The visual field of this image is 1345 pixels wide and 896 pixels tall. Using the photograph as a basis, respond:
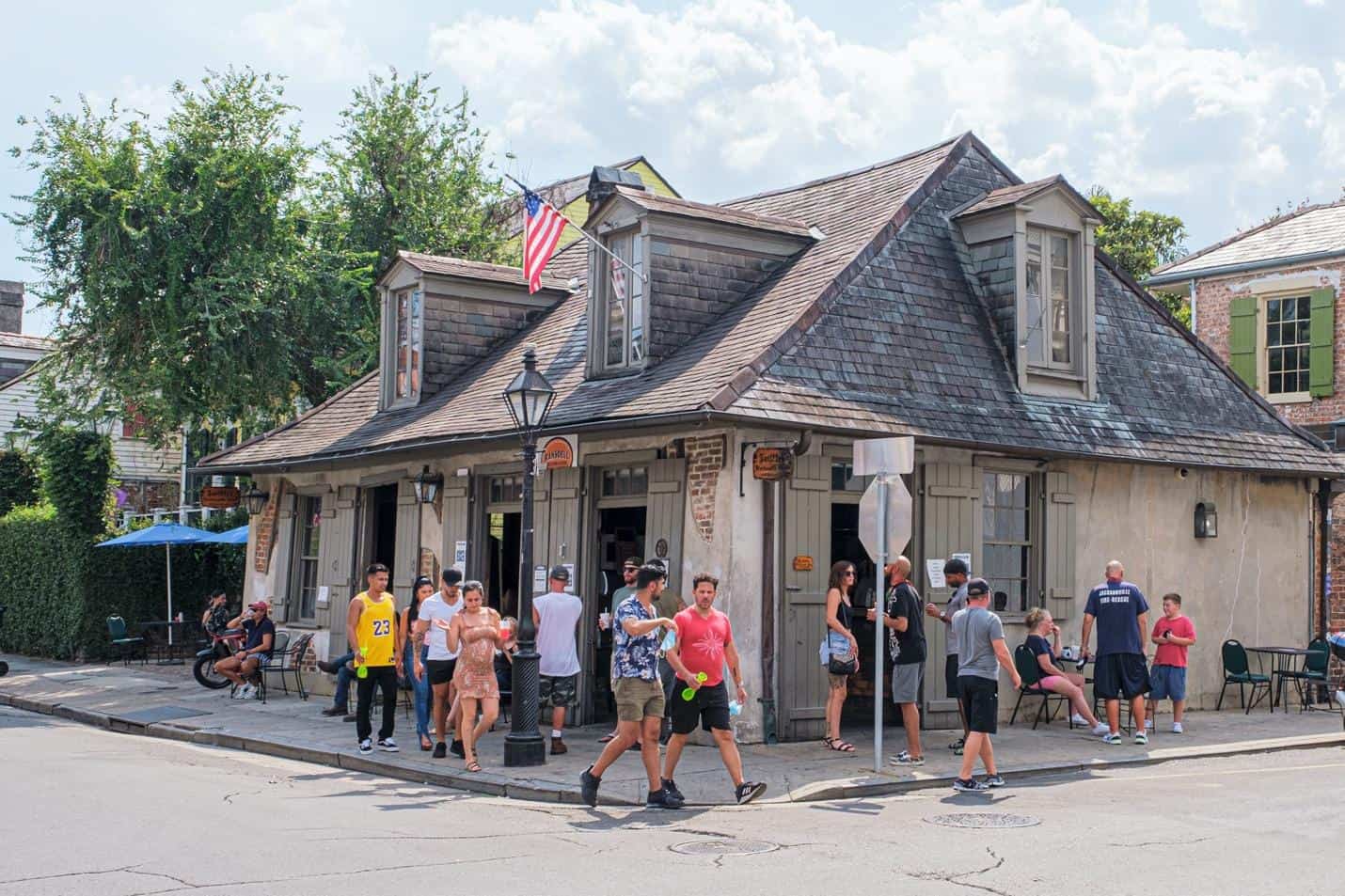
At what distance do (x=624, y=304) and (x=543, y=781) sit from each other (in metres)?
6.27

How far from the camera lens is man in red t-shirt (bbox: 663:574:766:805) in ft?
34.0

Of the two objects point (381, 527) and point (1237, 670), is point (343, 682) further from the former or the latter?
point (1237, 670)

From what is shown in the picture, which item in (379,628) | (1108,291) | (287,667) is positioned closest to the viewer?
(379,628)

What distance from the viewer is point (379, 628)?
13305 millimetres

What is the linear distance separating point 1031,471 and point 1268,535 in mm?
4072

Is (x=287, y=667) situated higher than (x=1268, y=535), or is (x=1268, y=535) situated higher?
(x=1268, y=535)

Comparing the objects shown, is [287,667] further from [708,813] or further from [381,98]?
[381,98]

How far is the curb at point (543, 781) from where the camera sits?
11094mm

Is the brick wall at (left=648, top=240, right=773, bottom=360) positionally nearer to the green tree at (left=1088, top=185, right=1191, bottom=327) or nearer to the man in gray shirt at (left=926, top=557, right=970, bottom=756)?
the man in gray shirt at (left=926, top=557, right=970, bottom=756)

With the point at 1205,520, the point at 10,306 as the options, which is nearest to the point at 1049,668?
the point at 1205,520

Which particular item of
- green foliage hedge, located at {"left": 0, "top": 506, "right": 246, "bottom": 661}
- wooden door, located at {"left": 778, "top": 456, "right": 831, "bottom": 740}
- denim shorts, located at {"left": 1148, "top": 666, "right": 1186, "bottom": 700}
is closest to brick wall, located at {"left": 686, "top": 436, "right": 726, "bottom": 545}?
wooden door, located at {"left": 778, "top": 456, "right": 831, "bottom": 740}

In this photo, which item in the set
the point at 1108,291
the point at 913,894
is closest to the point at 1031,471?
the point at 1108,291

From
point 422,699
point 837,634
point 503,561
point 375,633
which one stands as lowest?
point 422,699

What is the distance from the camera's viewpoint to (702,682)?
33.9 ft
